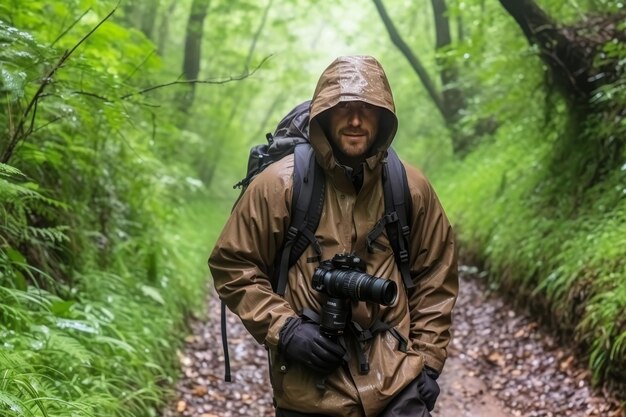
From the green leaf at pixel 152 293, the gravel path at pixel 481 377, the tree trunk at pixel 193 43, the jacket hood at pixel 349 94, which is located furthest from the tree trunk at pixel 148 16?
the jacket hood at pixel 349 94

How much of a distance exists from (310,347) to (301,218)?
61 cm

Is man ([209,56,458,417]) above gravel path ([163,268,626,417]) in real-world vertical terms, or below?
above

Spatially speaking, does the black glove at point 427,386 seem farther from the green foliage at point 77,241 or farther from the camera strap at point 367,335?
the green foliage at point 77,241

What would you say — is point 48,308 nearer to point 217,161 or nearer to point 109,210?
point 109,210

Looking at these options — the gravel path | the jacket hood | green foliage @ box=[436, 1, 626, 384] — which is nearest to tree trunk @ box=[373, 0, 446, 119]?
green foliage @ box=[436, 1, 626, 384]

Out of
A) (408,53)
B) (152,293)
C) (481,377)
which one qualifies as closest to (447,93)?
(408,53)

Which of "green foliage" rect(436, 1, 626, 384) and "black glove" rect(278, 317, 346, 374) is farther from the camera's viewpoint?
"green foliage" rect(436, 1, 626, 384)

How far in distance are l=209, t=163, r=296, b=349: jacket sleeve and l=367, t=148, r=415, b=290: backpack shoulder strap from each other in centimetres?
47

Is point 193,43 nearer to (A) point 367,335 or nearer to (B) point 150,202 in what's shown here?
(B) point 150,202

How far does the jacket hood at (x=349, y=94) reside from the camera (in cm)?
292

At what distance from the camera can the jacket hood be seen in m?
2.92

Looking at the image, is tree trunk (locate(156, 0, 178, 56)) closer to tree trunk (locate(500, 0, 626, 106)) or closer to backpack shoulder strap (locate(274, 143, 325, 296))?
tree trunk (locate(500, 0, 626, 106))

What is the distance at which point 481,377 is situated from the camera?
250 inches

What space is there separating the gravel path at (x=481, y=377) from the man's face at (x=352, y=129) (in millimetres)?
3073
